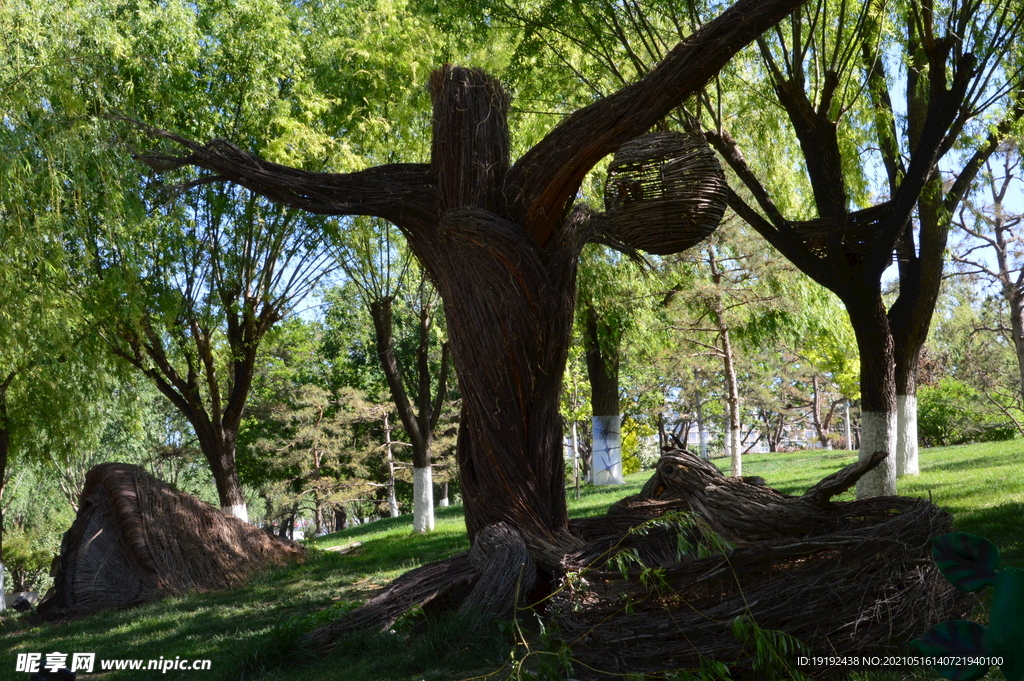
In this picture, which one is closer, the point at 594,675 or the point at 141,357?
the point at 594,675

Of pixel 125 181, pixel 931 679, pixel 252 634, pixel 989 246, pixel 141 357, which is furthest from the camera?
pixel 989 246

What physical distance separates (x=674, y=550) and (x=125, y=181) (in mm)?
5822

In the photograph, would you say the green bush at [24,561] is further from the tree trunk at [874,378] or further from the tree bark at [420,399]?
the tree trunk at [874,378]

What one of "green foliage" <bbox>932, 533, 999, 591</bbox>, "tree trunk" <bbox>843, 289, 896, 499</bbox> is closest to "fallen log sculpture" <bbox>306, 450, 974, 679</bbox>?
"green foliage" <bbox>932, 533, 999, 591</bbox>

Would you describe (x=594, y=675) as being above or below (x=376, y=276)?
below

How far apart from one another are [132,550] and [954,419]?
19.1 metres

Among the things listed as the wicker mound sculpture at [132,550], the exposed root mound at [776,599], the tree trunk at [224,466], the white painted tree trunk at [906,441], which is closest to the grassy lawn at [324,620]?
the white painted tree trunk at [906,441]

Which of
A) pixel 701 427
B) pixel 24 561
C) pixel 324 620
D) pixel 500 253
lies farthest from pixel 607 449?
pixel 24 561

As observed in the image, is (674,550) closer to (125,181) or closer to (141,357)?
(125,181)

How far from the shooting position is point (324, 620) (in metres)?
5.51

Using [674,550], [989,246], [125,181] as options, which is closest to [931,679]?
[674,550]

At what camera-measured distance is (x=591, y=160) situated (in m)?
5.36

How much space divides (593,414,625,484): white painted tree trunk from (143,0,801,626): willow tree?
11728mm

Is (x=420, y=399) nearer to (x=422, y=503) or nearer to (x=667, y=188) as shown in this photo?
(x=422, y=503)
